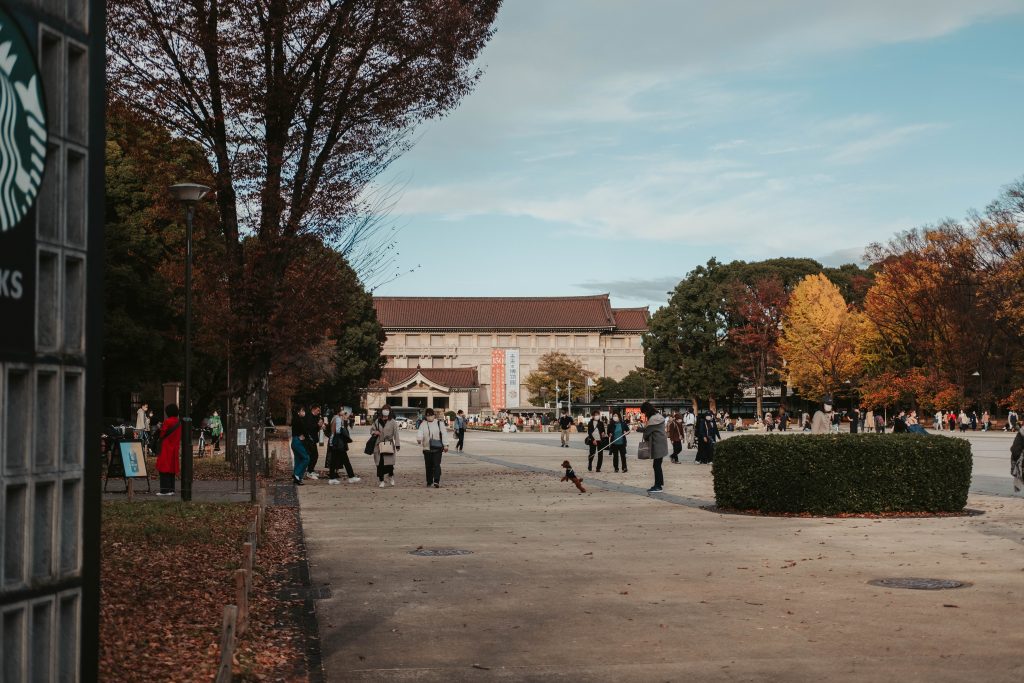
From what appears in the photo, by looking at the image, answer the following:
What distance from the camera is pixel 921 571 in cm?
1116

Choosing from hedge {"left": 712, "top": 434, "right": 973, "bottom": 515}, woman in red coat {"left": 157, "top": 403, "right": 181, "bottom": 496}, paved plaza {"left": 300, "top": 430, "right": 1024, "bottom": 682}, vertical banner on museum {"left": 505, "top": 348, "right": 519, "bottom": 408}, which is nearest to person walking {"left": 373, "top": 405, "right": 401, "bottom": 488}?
woman in red coat {"left": 157, "top": 403, "right": 181, "bottom": 496}

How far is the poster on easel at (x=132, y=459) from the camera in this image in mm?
18688

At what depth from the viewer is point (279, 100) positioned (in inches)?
968

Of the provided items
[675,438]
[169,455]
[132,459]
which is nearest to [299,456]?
[169,455]

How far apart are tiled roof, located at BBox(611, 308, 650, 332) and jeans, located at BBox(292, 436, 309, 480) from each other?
127385 mm

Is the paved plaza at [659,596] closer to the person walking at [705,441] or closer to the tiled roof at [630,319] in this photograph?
the person walking at [705,441]

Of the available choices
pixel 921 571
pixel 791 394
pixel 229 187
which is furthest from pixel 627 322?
pixel 921 571

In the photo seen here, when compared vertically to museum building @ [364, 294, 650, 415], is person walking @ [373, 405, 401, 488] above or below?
below

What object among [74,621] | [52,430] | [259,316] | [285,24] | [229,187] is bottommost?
[74,621]

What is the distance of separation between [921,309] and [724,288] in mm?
23526

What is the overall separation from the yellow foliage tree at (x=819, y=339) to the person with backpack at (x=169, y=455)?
6547 centimetres

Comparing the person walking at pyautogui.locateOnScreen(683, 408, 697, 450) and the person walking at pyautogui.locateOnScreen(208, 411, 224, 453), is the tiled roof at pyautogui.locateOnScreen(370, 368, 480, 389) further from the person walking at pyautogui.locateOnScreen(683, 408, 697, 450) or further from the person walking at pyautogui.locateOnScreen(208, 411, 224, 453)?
the person walking at pyautogui.locateOnScreen(683, 408, 697, 450)

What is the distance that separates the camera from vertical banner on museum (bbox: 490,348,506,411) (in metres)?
125

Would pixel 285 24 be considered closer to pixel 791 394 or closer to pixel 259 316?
pixel 259 316
